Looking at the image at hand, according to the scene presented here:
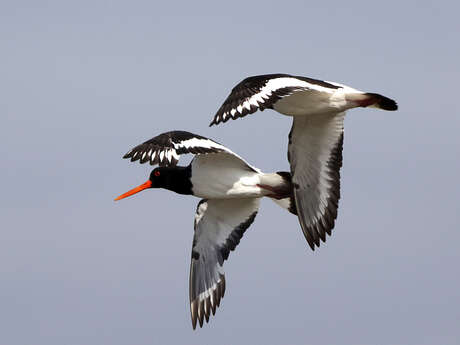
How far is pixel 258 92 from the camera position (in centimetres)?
1622

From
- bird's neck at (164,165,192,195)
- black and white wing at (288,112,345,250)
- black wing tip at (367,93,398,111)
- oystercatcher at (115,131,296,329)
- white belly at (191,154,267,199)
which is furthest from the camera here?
bird's neck at (164,165,192,195)

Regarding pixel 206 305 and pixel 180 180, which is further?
pixel 206 305

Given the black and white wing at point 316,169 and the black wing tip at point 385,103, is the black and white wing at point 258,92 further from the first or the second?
the black and white wing at point 316,169

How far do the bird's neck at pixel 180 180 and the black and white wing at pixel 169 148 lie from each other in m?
1.16

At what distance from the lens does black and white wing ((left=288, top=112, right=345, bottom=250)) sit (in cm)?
1866

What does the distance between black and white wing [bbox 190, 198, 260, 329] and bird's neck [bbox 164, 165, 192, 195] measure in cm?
103

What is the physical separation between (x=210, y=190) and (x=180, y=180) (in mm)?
674

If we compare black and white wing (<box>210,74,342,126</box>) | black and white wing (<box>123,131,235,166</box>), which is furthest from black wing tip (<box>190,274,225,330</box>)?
black and white wing (<box>210,74,342,126</box>)

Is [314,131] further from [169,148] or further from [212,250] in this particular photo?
[212,250]

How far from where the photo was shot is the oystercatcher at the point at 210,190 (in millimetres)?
18047

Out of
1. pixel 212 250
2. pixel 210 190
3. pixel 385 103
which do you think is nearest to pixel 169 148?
pixel 210 190

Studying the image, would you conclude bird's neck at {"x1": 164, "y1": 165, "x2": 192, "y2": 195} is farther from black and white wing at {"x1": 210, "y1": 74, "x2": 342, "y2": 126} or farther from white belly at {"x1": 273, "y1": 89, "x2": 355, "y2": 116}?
black and white wing at {"x1": 210, "y1": 74, "x2": 342, "y2": 126}

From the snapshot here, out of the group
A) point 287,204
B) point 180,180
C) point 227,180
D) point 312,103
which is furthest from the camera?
point 287,204

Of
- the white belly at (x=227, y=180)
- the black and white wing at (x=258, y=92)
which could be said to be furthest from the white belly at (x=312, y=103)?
the white belly at (x=227, y=180)
